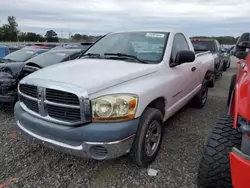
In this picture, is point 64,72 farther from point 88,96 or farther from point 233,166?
point 233,166

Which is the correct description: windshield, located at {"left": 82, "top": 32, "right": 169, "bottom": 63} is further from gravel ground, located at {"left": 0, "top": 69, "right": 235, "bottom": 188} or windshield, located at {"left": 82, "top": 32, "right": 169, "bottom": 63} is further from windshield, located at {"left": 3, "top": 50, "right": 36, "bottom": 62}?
windshield, located at {"left": 3, "top": 50, "right": 36, "bottom": 62}

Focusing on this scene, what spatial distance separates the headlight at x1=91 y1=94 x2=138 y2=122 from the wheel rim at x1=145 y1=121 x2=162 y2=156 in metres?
0.54

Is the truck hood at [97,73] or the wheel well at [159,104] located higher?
the truck hood at [97,73]

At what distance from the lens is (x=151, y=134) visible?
9.37ft

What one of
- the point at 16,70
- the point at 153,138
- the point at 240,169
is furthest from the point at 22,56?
the point at 240,169

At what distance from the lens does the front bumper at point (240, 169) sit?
1.47 m

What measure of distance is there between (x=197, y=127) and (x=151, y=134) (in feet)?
5.43

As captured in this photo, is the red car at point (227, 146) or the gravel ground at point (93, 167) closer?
the red car at point (227, 146)

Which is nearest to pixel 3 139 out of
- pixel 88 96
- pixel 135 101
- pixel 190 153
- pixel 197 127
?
pixel 88 96

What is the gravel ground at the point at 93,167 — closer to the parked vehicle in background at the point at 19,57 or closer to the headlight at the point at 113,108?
the headlight at the point at 113,108

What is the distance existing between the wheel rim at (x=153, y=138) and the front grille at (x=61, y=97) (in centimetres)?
99

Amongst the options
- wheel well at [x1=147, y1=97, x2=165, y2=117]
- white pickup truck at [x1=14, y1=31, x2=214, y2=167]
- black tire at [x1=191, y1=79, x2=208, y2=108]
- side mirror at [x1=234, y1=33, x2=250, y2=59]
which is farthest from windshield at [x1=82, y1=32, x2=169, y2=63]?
black tire at [x1=191, y1=79, x2=208, y2=108]

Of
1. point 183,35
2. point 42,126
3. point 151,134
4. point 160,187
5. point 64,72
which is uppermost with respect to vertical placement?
point 183,35

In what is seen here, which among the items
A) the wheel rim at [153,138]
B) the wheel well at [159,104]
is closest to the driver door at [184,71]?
the wheel well at [159,104]
